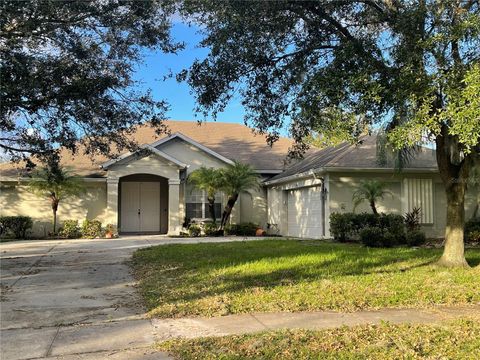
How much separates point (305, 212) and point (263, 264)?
1026 centimetres

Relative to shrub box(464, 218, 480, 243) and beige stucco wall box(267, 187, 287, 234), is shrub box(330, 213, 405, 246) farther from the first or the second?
beige stucco wall box(267, 187, 287, 234)

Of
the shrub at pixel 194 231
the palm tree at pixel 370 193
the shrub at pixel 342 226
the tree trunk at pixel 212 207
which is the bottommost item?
the shrub at pixel 194 231

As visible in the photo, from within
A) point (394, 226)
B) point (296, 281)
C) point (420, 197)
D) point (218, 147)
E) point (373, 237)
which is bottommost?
point (296, 281)

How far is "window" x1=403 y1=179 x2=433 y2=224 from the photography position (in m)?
19.4

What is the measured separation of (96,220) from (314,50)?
15.2 m

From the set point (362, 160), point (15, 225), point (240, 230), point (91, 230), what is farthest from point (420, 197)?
point (15, 225)

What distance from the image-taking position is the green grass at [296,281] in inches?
299

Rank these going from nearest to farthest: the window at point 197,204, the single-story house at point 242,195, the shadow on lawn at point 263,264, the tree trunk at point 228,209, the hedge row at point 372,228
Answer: the shadow on lawn at point 263,264
the hedge row at point 372,228
the single-story house at point 242,195
the tree trunk at point 228,209
the window at point 197,204

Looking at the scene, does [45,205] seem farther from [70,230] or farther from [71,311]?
[71,311]

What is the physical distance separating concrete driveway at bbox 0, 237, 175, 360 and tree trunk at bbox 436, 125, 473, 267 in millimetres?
6868

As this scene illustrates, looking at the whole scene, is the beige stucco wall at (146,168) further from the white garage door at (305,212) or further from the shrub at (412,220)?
the shrub at (412,220)

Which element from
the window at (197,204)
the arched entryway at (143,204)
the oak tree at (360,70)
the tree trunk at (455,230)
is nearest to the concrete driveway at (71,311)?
the oak tree at (360,70)

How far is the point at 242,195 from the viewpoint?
2500 cm

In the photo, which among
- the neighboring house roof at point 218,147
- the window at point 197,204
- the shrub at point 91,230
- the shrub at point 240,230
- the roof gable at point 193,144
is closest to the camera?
the shrub at point 91,230
